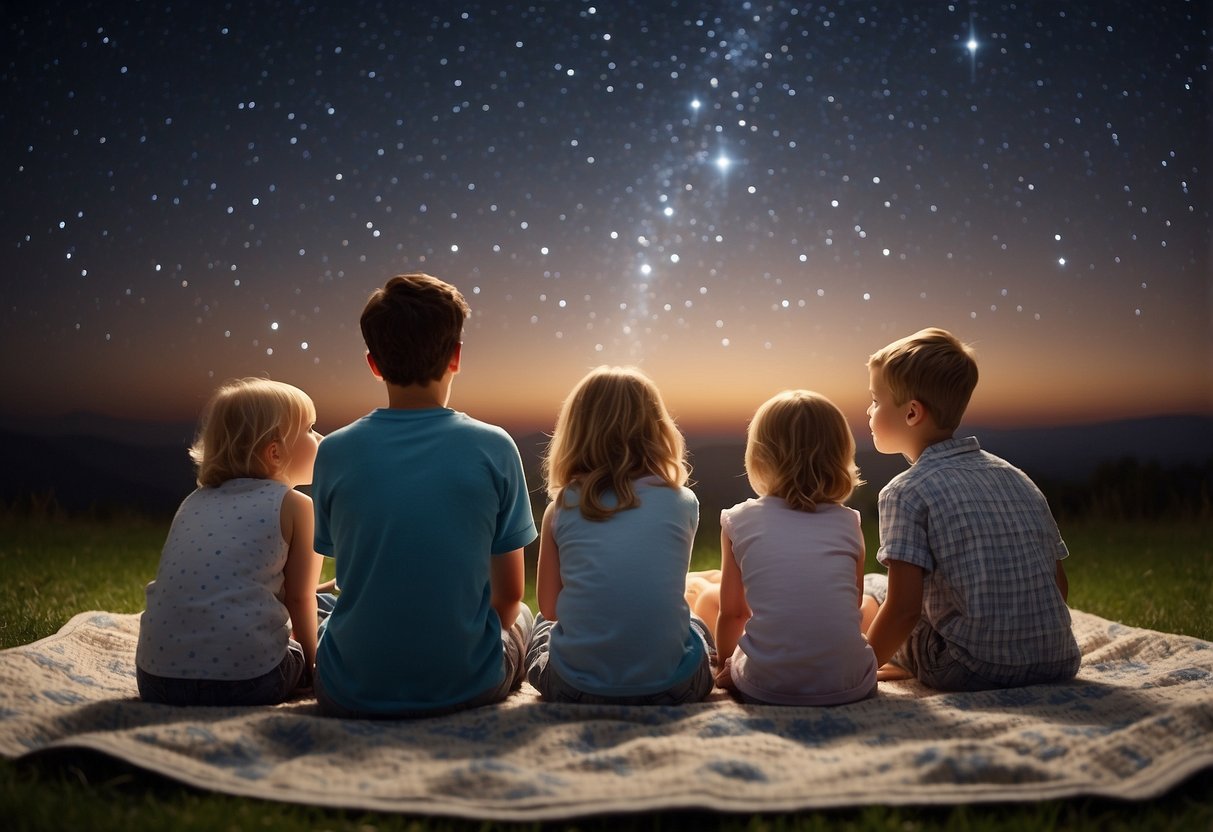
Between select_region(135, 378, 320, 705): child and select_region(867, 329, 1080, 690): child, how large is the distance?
5.25 feet

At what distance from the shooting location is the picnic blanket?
1.68 m

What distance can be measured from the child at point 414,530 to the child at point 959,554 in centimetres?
105

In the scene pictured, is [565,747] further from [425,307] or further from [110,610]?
[110,610]

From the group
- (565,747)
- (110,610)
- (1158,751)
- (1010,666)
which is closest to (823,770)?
(565,747)

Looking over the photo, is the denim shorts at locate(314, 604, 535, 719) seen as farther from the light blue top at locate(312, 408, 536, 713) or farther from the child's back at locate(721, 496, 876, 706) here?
the child's back at locate(721, 496, 876, 706)

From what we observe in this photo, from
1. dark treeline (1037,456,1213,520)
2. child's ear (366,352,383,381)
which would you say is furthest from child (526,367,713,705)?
dark treeline (1037,456,1213,520)

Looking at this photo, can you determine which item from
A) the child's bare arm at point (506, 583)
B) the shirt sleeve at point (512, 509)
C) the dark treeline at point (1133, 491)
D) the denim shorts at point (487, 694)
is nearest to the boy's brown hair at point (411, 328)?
the shirt sleeve at point (512, 509)

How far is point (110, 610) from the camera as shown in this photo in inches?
153

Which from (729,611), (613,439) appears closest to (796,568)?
(729,611)

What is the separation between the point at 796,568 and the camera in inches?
90.8

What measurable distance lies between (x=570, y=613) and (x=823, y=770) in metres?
0.74

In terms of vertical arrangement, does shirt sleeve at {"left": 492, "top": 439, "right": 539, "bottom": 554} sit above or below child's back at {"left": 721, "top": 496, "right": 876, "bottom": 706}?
above

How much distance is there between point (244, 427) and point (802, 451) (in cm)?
152

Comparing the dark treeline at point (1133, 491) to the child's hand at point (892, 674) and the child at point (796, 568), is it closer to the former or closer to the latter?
the child's hand at point (892, 674)
